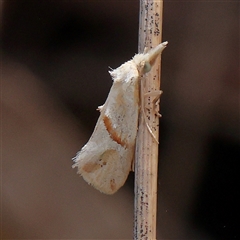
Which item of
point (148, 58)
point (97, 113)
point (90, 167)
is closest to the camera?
point (148, 58)

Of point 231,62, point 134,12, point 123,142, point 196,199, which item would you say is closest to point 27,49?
point 134,12

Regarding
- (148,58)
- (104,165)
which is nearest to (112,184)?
(104,165)

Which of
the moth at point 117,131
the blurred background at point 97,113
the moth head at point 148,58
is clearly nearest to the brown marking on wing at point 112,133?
the moth at point 117,131

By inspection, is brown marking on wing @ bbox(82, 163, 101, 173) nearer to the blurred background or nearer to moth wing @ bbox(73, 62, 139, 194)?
moth wing @ bbox(73, 62, 139, 194)

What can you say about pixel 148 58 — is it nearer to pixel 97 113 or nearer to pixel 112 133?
pixel 112 133

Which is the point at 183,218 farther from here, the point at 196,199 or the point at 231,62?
the point at 231,62
